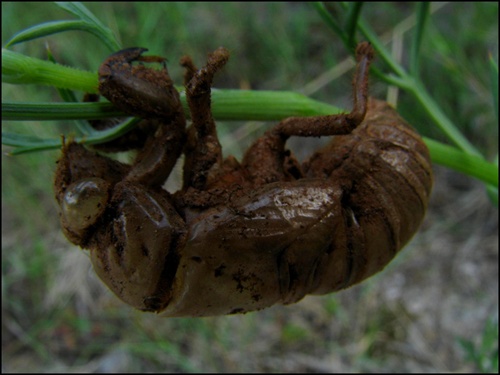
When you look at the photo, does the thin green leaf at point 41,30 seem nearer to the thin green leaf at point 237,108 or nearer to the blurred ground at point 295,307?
the thin green leaf at point 237,108

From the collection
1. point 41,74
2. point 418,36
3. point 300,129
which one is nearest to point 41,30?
point 41,74

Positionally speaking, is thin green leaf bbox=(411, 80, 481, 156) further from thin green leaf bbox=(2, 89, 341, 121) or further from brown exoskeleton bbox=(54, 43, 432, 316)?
thin green leaf bbox=(2, 89, 341, 121)

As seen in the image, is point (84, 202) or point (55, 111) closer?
point (55, 111)

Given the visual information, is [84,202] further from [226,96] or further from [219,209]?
[226,96]

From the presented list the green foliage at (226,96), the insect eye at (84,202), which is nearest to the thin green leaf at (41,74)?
the green foliage at (226,96)

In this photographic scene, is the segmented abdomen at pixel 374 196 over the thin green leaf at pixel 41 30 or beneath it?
beneath

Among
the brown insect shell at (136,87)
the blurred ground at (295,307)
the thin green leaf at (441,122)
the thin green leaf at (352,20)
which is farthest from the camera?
the blurred ground at (295,307)

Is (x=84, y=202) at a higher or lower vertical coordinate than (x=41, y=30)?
Answer: lower

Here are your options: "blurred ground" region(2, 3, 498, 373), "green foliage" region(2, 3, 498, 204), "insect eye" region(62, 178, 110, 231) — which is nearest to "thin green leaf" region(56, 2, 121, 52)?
"green foliage" region(2, 3, 498, 204)
